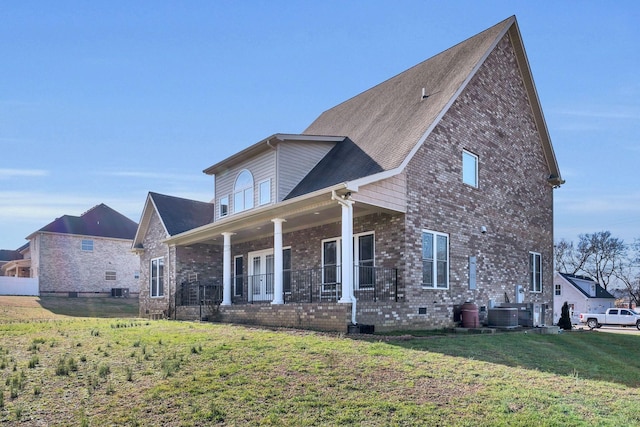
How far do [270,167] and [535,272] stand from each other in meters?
10.6

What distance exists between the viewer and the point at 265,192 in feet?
59.4

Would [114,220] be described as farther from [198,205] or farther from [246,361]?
[246,361]

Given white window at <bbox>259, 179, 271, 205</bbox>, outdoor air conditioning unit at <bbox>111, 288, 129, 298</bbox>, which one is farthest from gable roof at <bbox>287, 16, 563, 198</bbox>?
Answer: outdoor air conditioning unit at <bbox>111, 288, 129, 298</bbox>

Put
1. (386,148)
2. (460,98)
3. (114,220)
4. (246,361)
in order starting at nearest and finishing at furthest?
(246,361) < (386,148) < (460,98) < (114,220)

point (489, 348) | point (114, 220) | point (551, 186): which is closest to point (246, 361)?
point (489, 348)

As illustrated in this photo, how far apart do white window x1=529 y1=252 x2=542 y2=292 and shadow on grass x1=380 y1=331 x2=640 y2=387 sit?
5915 millimetres

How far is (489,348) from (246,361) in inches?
196

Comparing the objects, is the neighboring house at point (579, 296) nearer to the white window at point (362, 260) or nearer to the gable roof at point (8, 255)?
the white window at point (362, 260)

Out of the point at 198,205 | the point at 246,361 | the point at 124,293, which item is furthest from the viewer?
the point at 124,293

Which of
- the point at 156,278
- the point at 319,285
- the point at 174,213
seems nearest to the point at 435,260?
the point at 319,285

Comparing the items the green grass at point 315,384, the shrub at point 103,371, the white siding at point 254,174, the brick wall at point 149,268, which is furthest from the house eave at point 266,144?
the shrub at point 103,371

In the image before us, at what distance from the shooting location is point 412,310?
1408cm

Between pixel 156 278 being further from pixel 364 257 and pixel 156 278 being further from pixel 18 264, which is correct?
pixel 18 264

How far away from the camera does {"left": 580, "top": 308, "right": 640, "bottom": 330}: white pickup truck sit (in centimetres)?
3684
